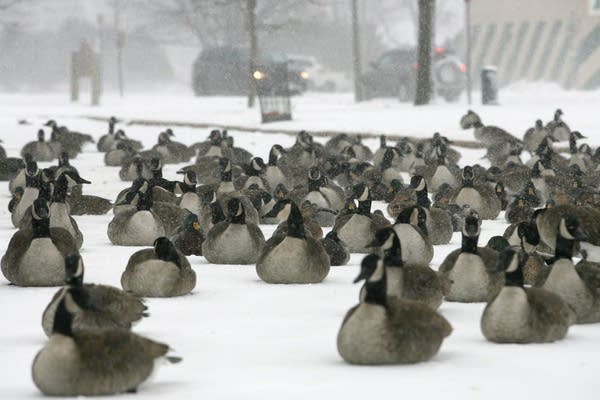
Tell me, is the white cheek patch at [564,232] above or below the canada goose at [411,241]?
above

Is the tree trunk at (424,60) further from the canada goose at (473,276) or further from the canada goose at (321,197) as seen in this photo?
the canada goose at (473,276)

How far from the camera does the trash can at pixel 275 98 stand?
104 ft

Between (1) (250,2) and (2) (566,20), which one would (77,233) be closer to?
(1) (250,2)

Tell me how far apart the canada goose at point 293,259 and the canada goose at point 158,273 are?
855 mm

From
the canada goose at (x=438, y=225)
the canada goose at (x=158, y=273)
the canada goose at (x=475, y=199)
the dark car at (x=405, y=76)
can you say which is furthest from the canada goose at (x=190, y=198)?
the dark car at (x=405, y=76)

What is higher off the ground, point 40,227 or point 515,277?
point 40,227

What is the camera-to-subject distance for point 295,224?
10.4 metres

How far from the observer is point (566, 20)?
63.5 m

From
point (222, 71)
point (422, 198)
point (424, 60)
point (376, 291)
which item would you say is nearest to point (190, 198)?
point (422, 198)

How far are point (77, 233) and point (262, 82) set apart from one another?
20.3 metres

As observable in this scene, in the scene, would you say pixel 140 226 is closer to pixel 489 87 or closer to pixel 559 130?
pixel 559 130

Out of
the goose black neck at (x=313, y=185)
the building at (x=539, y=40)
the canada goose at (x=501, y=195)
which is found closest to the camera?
the goose black neck at (x=313, y=185)

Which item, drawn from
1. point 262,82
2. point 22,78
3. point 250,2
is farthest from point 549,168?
point 22,78

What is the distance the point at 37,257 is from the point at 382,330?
12.9ft
